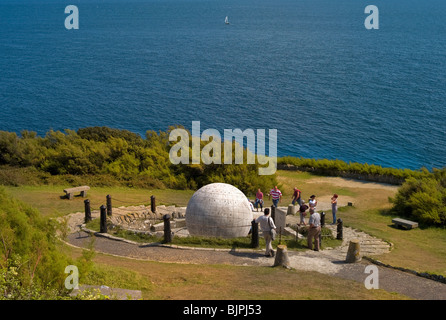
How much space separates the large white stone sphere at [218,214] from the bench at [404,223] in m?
8.58

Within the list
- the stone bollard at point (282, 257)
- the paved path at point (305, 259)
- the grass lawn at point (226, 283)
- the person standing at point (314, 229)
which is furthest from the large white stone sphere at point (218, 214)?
the stone bollard at point (282, 257)

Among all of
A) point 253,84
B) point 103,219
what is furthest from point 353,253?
point 253,84

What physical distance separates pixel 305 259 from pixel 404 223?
31.1 ft

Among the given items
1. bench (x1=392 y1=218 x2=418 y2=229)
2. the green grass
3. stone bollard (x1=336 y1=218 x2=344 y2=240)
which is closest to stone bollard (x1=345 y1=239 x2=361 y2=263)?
the green grass

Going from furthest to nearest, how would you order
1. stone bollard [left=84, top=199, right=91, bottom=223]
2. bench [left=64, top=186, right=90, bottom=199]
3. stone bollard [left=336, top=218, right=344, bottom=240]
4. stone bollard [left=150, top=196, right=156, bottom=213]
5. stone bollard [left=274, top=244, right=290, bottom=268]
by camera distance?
1. bench [left=64, top=186, right=90, bottom=199]
2. stone bollard [left=150, top=196, right=156, bottom=213]
3. stone bollard [left=84, top=199, right=91, bottom=223]
4. stone bollard [left=336, top=218, right=344, bottom=240]
5. stone bollard [left=274, top=244, right=290, bottom=268]

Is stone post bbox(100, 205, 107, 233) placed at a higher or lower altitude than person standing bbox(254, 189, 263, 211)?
higher

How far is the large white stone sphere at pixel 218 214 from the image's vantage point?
66.0 ft

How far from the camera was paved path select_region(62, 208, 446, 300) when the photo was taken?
15.1 m

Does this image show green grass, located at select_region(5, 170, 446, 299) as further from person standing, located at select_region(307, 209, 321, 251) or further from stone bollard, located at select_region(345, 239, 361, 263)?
stone bollard, located at select_region(345, 239, 361, 263)

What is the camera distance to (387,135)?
60.5 meters

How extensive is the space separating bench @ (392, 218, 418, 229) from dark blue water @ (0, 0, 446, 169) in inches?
1067

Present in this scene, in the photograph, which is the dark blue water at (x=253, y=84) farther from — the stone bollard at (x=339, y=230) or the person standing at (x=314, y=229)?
the person standing at (x=314, y=229)
